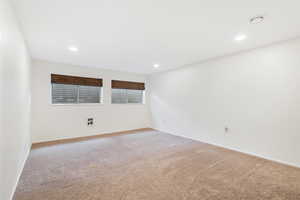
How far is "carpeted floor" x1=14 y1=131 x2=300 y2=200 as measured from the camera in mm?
1804

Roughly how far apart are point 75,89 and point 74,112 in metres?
0.75

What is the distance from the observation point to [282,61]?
2.71m

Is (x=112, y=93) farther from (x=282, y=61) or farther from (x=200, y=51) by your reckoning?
(x=282, y=61)

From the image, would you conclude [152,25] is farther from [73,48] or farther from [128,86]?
[128,86]

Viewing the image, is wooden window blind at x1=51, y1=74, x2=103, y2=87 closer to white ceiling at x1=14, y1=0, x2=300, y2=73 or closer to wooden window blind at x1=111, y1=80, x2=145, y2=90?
wooden window blind at x1=111, y1=80, x2=145, y2=90

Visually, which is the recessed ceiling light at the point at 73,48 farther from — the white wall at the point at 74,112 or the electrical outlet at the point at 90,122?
the electrical outlet at the point at 90,122

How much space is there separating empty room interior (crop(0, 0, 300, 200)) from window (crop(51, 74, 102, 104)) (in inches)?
1.3

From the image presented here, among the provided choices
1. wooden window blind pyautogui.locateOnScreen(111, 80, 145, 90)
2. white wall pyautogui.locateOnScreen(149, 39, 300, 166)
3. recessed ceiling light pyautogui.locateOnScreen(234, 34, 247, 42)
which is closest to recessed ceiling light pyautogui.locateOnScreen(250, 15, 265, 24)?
recessed ceiling light pyautogui.locateOnScreen(234, 34, 247, 42)

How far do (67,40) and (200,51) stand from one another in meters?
2.84

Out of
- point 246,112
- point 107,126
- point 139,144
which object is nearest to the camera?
point 246,112

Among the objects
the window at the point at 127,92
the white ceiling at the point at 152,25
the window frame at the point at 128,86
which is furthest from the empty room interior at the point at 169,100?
the window at the point at 127,92

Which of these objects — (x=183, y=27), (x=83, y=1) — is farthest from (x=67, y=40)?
(x=183, y=27)

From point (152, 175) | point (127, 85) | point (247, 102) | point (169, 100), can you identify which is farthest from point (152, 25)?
point (127, 85)

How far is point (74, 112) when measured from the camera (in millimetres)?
4449
